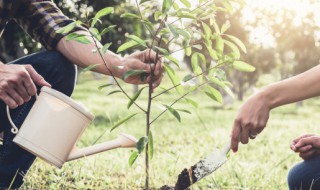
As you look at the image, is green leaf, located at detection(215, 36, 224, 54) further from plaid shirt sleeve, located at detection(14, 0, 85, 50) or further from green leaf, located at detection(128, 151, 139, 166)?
plaid shirt sleeve, located at detection(14, 0, 85, 50)

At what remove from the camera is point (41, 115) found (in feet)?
5.57

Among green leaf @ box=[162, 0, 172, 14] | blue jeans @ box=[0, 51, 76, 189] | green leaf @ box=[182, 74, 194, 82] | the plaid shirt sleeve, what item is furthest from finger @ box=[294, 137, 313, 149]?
the plaid shirt sleeve

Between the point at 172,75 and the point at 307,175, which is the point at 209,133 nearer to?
the point at 307,175

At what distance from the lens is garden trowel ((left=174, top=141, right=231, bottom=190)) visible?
1744 millimetres

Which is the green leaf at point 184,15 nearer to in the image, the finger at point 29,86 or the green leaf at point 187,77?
the green leaf at point 187,77

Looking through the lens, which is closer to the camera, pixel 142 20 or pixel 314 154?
pixel 142 20

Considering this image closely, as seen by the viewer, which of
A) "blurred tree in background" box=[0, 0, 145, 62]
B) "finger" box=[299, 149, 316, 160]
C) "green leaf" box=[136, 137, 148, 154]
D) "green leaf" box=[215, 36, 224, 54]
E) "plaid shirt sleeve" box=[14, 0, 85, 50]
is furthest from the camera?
"blurred tree in background" box=[0, 0, 145, 62]

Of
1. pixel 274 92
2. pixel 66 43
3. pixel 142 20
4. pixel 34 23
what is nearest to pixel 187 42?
pixel 142 20

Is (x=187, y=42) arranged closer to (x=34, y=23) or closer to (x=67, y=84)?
(x=67, y=84)

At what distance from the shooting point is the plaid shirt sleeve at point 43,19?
2.26 m

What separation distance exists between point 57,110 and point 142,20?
483mm

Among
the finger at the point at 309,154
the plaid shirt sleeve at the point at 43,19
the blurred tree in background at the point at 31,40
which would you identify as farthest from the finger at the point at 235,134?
the blurred tree in background at the point at 31,40

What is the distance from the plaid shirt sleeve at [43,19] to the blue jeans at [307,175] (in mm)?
1381

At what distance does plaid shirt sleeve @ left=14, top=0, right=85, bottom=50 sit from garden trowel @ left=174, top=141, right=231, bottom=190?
3.22ft
